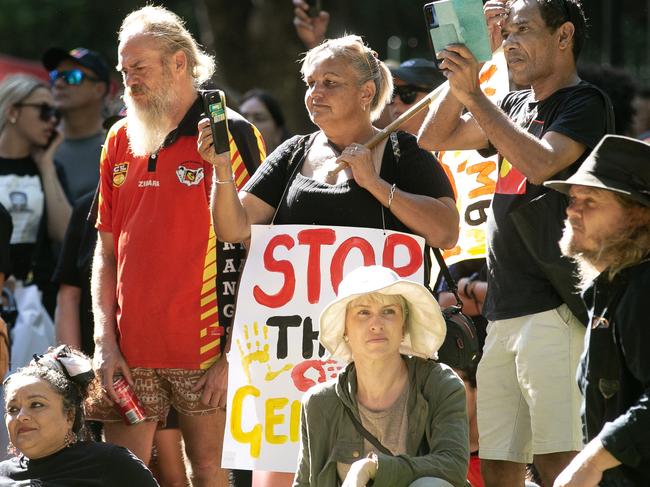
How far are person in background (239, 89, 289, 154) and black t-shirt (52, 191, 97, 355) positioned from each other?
184 centimetres

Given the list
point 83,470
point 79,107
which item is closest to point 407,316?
point 83,470

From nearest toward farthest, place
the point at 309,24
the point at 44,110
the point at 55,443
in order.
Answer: the point at 55,443 → the point at 309,24 → the point at 44,110

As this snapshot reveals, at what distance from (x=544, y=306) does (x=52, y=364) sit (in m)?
2.06

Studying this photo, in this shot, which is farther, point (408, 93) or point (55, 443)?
point (408, 93)

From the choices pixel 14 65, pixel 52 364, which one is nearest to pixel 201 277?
pixel 52 364

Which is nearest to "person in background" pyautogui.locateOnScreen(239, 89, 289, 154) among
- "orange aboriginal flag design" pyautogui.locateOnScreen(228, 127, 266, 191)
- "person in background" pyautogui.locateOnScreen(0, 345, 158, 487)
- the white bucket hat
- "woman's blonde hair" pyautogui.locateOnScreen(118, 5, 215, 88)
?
"woman's blonde hair" pyautogui.locateOnScreen(118, 5, 215, 88)

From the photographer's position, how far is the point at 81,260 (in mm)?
7090

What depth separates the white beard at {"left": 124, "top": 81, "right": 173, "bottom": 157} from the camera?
19.5 feet

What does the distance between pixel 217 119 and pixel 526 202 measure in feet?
4.25

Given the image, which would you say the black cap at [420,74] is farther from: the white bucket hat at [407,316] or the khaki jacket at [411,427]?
the khaki jacket at [411,427]

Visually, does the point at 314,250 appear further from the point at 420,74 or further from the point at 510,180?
the point at 420,74

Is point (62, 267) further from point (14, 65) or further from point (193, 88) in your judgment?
point (14, 65)

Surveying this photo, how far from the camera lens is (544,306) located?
528 centimetres

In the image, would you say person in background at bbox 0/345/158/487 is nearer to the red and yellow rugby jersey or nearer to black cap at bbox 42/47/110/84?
the red and yellow rugby jersey
